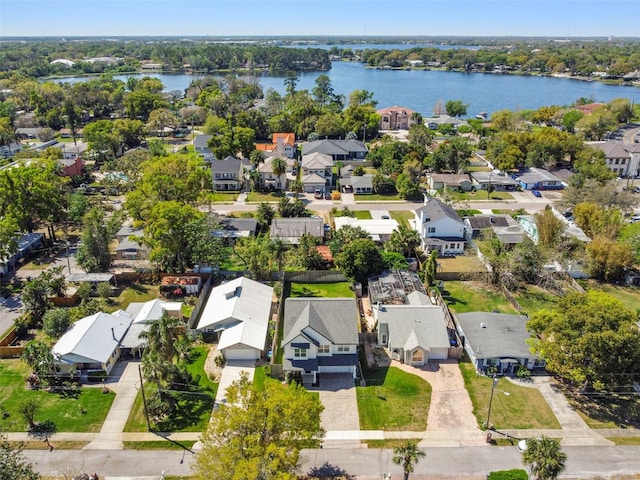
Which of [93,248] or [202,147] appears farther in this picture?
[202,147]

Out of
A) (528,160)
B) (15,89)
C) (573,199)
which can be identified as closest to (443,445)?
(573,199)

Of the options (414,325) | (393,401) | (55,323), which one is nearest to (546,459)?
(393,401)

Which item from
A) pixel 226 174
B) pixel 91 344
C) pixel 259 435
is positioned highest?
pixel 226 174

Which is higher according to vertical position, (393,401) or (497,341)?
(497,341)

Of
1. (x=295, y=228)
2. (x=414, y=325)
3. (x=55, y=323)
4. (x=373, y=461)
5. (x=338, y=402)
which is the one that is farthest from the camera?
(x=295, y=228)

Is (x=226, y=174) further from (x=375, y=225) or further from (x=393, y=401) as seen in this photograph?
(x=393, y=401)

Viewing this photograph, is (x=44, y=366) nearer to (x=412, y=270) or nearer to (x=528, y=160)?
(x=412, y=270)

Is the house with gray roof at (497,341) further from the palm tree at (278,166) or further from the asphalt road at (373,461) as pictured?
the palm tree at (278,166)
